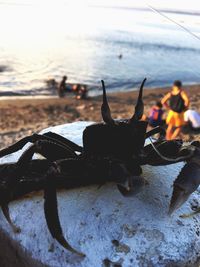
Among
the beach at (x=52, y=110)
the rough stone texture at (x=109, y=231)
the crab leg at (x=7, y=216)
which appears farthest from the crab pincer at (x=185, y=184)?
the beach at (x=52, y=110)

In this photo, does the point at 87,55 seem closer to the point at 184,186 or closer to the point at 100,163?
the point at 100,163

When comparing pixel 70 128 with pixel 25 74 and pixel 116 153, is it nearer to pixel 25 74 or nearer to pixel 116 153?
pixel 116 153

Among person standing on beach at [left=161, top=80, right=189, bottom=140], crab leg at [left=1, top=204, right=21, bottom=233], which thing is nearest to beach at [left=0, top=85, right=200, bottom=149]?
person standing on beach at [left=161, top=80, right=189, bottom=140]

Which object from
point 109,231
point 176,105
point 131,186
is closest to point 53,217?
point 109,231

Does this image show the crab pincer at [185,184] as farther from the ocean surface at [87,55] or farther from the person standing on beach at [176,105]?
the ocean surface at [87,55]

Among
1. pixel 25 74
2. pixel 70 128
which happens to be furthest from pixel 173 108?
pixel 25 74

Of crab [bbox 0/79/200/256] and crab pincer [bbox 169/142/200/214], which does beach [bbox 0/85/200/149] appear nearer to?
crab [bbox 0/79/200/256]
